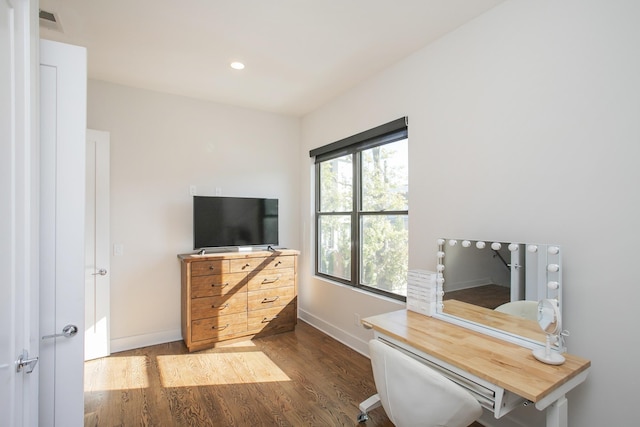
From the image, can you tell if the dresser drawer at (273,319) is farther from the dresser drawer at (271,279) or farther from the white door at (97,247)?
the white door at (97,247)

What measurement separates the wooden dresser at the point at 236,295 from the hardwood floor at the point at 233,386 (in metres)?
0.19

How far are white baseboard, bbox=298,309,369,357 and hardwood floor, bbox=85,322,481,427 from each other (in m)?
0.08

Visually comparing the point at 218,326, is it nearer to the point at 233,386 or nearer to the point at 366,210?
the point at 233,386

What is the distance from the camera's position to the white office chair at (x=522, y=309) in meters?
1.71

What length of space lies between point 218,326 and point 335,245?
158 cm

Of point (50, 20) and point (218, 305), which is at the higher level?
point (50, 20)

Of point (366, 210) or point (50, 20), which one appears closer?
point (50, 20)

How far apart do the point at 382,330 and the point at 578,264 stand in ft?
3.69

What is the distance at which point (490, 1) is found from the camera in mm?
1972

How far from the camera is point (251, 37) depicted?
2363mm

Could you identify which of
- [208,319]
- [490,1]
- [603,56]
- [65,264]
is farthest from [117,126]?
[603,56]

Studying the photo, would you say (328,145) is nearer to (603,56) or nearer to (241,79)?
(241,79)

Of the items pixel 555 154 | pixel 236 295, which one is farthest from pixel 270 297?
pixel 555 154

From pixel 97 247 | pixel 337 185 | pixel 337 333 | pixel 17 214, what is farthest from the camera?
pixel 337 185
